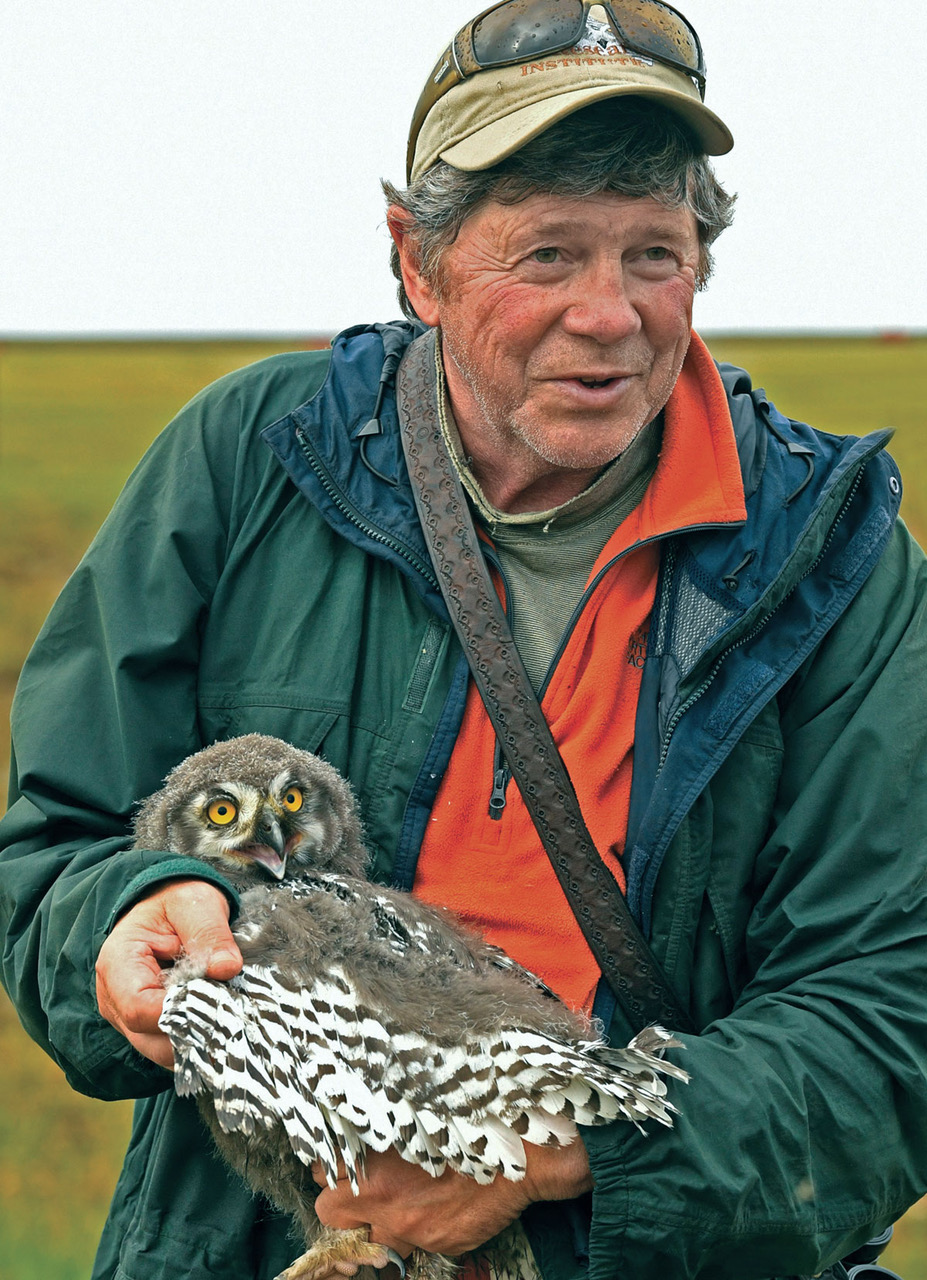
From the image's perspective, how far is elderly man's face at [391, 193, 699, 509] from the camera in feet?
8.72

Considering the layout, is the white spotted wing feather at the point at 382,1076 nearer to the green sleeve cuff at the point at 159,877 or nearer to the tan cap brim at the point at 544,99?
the green sleeve cuff at the point at 159,877

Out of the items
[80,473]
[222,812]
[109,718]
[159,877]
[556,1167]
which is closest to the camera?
[556,1167]

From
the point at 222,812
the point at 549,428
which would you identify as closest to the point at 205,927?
the point at 222,812

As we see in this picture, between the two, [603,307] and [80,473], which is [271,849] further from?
[80,473]

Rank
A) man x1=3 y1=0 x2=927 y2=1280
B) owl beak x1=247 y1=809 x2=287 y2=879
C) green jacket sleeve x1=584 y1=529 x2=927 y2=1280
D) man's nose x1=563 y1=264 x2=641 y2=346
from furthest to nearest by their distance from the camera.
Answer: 1. owl beak x1=247 y1=809 x2=287 y2=879
2. man's nose x1=563 y1=264 x2=641 y2=346
3. man x1=3 y1=0 x2=927 y2=1280
4. green jacket sleeve x1=584 y1=529 x2=927 y2=1280

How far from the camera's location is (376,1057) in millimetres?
2420

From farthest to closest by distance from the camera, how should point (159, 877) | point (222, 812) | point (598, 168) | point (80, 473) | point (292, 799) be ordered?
1. point (80, 473)
2. point (222, 812)
3. point (292, 799)
4. point (598, 168)
5. point (159, 877)

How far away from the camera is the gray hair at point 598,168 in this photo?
8.54 ft

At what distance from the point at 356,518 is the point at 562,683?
1.74 ft

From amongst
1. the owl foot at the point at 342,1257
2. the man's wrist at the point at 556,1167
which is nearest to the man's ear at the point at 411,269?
the man's wrist at the point at 556,1167

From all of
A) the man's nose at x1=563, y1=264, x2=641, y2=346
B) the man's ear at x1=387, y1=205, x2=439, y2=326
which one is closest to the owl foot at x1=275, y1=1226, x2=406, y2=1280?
the man's nose at x1=563, y1=264, x2=641, y2=346

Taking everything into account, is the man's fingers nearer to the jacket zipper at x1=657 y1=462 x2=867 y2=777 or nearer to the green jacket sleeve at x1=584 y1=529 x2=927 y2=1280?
the green jacket sleeve at x1=584 y1=529 x2=927 y2=1280

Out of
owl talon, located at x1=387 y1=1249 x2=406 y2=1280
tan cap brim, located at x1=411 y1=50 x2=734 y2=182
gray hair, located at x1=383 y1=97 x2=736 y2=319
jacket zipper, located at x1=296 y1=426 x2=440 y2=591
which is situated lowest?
owl talon, located at x1=387 y1=1249 x2=406 y2=1280

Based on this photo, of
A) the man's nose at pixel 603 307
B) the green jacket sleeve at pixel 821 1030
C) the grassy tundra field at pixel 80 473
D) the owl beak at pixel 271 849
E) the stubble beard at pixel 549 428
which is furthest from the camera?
the grassy tundra field at pixel 80 473
